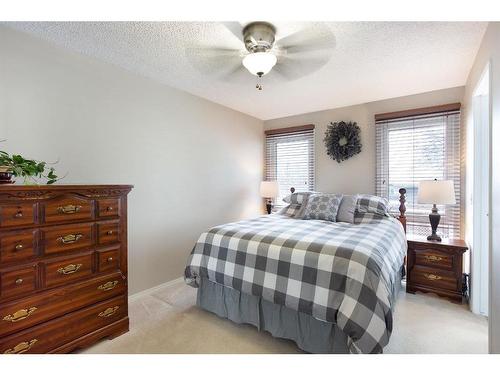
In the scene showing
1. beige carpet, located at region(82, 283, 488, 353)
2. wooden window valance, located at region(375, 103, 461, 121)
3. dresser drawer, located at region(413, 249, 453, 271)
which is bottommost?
beige carpet, located at region(82, 283, 488, 353)

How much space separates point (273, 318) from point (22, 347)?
5.14ft

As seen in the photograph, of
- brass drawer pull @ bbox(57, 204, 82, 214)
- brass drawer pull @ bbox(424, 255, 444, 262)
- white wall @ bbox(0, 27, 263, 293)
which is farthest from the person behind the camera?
brass drawer pull @ bbox(424, 255, 444, 262)

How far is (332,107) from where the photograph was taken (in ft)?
11.8

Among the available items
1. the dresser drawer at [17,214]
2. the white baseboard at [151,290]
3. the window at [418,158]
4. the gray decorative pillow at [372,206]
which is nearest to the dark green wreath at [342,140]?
the window at [418,158]

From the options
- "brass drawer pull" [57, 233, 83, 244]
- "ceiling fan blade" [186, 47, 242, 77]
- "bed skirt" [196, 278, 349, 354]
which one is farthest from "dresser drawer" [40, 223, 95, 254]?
"ceiling fan blade" [186, 47, 242, 77]

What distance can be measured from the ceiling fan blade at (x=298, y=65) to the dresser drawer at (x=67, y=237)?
2000 millimetres

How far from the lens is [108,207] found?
1.78m

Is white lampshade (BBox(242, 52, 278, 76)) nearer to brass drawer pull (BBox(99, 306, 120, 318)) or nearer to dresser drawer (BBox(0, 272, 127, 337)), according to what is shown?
dresser drawer (BBox(0, 272, 127, 337))

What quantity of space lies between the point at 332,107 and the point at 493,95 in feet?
7.32

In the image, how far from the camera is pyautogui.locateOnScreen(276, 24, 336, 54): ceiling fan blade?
1.69 metres

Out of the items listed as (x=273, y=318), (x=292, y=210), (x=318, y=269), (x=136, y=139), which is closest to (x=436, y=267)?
(x=292, y=210)

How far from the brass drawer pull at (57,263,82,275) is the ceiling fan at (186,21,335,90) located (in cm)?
184

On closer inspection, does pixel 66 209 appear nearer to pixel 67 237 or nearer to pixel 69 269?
pixel 67 237

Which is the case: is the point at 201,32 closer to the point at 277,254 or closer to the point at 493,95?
the point at 277,254
